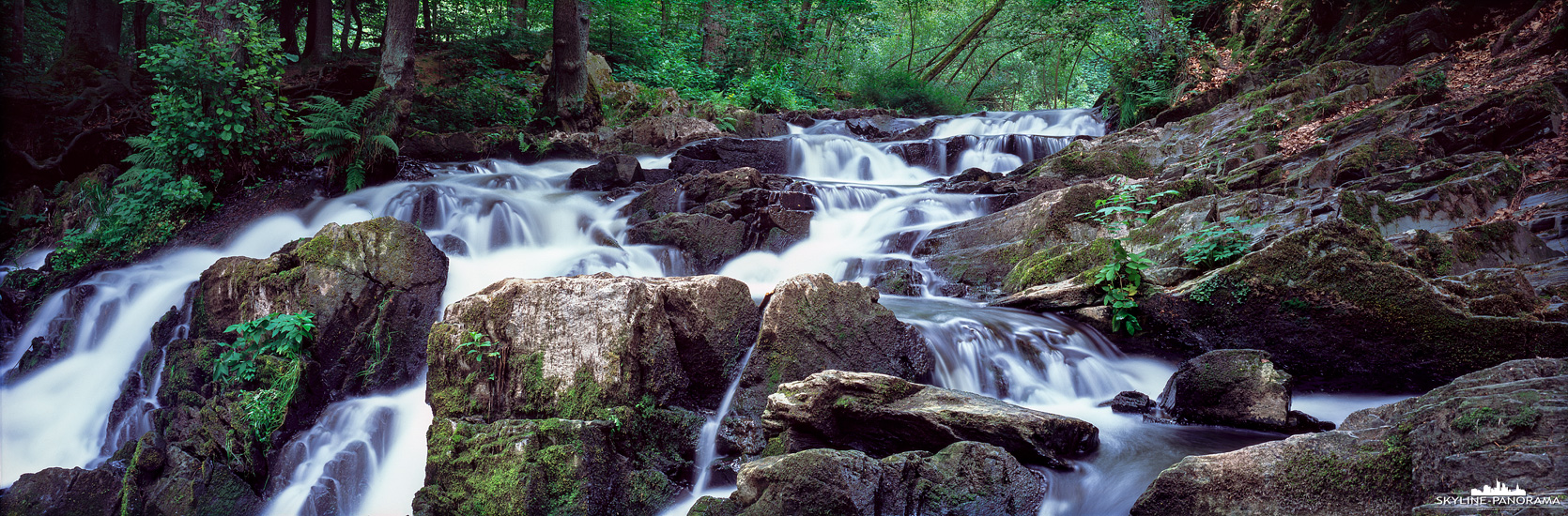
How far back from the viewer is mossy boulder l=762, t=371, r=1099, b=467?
4254 mm

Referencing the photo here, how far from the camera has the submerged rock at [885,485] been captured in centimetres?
357

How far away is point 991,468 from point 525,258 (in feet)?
21.8

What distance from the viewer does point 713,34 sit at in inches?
816

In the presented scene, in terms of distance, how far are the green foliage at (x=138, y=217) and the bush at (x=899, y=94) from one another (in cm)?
1699

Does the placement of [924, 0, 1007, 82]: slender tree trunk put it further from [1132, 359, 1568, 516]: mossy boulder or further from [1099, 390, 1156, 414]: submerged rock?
[1132, 359, 1568, 516]: mossy boulder

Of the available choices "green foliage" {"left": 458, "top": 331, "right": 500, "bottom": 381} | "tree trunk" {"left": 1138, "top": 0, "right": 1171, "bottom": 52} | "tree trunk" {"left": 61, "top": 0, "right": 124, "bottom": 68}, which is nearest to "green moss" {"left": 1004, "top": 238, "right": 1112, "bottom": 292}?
"green foliage" {"left": 458, "top": 331, "right": 500, "bottom": 381}

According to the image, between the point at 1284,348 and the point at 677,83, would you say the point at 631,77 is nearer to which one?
the point at 677,83

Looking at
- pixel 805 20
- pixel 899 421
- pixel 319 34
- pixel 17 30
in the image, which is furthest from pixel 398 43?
pixel 805 20

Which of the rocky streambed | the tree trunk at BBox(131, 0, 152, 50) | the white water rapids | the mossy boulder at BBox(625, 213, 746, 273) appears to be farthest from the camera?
the tree trunk at BBox(131, 0, 152, 50)

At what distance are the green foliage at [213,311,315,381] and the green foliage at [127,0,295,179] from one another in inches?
185

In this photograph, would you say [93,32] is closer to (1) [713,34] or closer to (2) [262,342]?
(2) [262,342]

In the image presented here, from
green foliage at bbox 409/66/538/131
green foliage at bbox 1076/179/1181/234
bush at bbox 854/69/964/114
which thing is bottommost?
green foliage at bbox 1076/179/1181/234

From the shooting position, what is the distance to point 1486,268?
580 cm

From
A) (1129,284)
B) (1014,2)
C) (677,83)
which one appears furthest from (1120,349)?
(1014,2)
